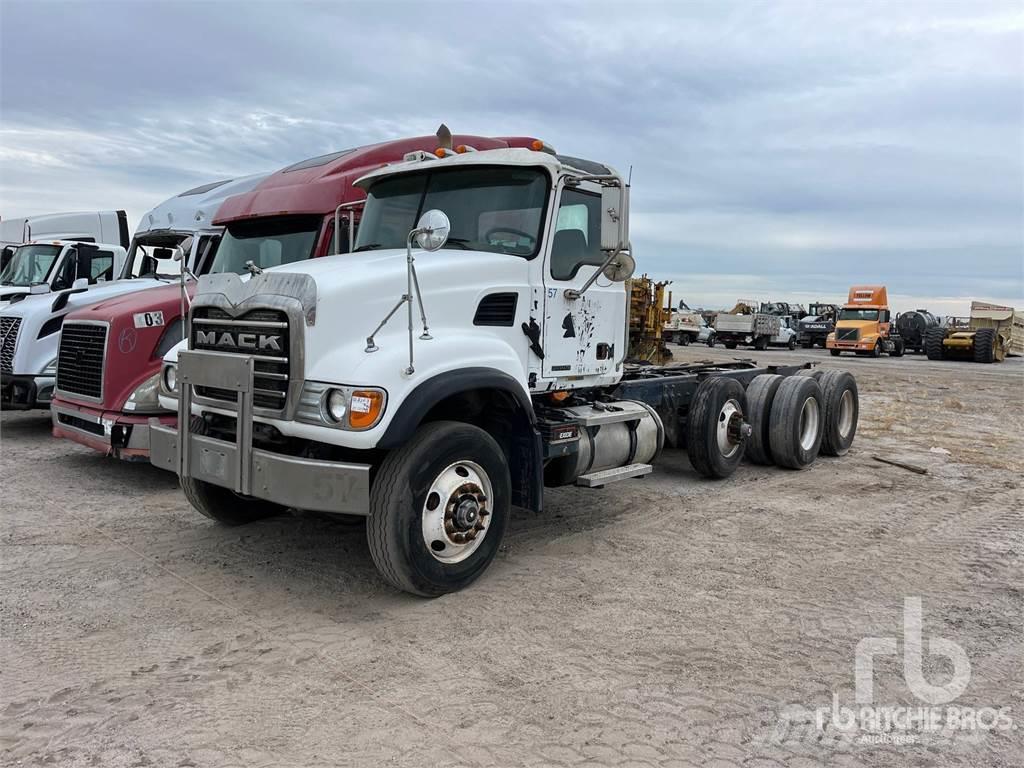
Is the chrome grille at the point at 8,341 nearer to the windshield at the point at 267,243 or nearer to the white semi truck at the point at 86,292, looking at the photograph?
the white semi truck at the point at 86,292

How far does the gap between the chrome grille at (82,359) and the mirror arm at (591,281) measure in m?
4.50

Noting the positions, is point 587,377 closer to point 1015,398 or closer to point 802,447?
point 802,447

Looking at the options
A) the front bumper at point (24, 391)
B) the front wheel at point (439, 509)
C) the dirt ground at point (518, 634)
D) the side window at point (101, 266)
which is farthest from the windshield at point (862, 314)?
the front wheel at point (439, 509)

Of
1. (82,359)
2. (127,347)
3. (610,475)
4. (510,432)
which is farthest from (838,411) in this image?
(82,359)

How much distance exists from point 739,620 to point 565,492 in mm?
3167

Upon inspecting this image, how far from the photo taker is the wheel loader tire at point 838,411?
376 inches

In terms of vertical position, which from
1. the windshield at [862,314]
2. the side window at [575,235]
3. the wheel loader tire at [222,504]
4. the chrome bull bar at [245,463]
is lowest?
the wheel loader tire at [222,504]

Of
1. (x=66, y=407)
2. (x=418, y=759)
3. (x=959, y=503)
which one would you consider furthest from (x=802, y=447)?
(x=66, y=407)

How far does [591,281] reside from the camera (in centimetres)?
578

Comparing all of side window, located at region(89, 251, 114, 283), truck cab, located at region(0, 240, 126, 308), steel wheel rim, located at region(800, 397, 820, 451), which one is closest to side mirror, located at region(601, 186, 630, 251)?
steel wheel rim, located at region(800, 397, 820, 451)

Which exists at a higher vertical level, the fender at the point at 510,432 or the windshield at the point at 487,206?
the windshield at the point at 487,206

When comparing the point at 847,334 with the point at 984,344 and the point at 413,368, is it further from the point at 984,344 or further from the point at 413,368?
the point at 413,368

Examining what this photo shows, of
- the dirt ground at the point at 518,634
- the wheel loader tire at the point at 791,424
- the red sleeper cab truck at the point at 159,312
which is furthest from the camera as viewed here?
the wheel loader tire at the point at 791,424

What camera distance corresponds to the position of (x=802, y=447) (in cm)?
892
